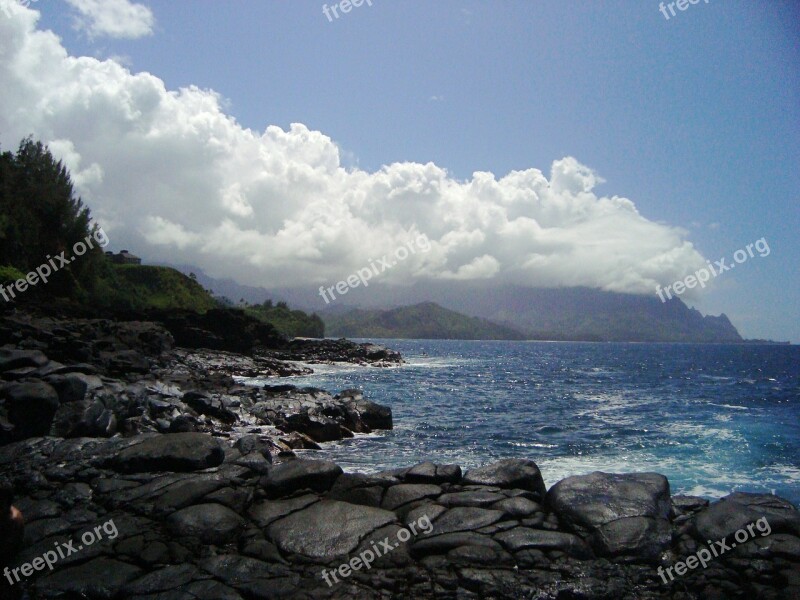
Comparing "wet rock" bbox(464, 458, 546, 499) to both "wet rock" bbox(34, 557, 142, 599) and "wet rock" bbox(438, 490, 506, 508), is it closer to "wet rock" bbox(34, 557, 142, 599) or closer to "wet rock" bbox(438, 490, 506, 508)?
"wet rock" bbox(438, 490, 506, 508)

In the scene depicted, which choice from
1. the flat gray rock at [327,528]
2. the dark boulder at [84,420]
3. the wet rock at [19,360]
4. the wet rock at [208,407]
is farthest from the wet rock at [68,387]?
the flat gray rock at [327,528]

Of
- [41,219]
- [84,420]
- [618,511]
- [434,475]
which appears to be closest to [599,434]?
[434,475]

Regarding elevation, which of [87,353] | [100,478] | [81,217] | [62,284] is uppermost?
[81,217]

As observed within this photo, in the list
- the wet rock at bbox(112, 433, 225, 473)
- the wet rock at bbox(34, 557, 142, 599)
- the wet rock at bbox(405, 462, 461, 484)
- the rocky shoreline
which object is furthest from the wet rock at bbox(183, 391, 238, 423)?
the wet rock at bbox(34, 557, 142, 599)

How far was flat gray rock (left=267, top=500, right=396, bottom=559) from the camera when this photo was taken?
7887 mm

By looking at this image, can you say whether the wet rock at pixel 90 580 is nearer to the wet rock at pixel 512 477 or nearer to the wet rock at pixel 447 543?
the wet rock at pixel 447 543

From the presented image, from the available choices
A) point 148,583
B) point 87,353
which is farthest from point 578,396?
point 148,583

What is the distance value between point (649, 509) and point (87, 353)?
2708 cm

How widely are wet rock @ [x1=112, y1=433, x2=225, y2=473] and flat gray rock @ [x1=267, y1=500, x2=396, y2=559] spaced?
107 inches

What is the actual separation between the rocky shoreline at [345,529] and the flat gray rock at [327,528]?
3cm

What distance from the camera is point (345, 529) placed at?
835 centimetres

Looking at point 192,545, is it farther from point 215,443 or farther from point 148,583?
point 215,443

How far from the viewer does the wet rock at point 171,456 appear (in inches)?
409

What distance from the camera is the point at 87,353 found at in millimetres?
Answer: 26688
